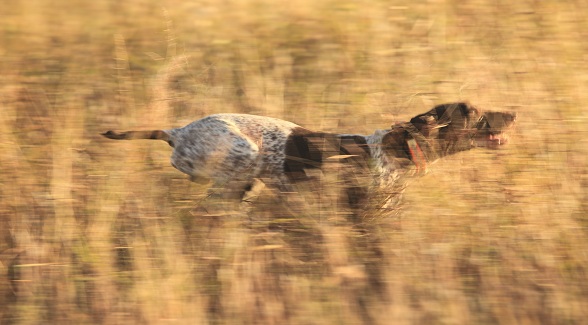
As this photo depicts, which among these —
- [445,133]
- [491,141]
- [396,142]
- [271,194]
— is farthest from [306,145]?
[491,141]

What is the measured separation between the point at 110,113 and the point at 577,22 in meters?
4.46

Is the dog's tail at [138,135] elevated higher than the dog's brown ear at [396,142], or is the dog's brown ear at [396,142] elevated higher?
the dog's brown ear at [396,142]

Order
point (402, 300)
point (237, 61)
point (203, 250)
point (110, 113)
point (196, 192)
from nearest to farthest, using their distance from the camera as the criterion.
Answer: point (402, 300) < point (203, 250) < point (196, 192) < point (110, 113) < point (237, 61)

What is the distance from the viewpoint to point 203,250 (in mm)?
4387

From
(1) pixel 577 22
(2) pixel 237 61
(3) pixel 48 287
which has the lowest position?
(3) pixel 48 287

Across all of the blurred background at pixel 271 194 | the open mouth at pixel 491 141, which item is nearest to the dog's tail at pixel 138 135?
the blurred background at pixel 271 194

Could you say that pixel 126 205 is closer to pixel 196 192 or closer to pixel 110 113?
pixel 196 192

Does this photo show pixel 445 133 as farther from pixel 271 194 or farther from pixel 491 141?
pixel 271 194

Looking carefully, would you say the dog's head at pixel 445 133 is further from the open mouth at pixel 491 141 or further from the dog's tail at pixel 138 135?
the dog's tail at pixel 138 135

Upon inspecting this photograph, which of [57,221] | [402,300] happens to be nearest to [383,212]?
[402,300]

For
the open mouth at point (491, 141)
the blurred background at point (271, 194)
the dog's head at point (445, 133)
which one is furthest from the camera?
the open mouth at point (491, 141)

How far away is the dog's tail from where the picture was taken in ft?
15.9

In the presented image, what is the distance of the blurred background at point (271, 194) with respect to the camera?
163 inches

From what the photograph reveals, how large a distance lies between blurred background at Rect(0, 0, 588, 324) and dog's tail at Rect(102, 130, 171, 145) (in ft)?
0.75
